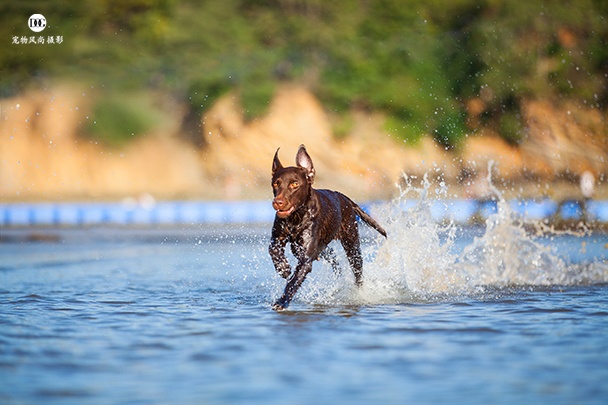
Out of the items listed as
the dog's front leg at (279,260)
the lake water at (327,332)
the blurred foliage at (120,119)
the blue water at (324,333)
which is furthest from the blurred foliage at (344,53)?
Result: the dog's front leg at (279,260)

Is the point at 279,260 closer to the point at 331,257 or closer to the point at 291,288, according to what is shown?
the point at 291,288

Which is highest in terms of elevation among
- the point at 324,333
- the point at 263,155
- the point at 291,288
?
the point at 263,155

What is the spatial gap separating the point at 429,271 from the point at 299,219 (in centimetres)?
252

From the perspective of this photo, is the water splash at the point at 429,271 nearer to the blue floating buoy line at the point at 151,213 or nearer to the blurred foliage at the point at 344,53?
the blue floating buoy line at the point at 151,213

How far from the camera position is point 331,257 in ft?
34.7

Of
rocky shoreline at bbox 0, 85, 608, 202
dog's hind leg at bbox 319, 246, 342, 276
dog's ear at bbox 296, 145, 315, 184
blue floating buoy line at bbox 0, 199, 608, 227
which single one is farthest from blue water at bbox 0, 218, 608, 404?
rocky shoreline at bbox 0, 85, 608, 202

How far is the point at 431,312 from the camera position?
9.16 meters

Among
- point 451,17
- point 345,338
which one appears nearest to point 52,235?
point 345,338

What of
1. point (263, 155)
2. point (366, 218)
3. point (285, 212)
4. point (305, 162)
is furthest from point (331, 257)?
point (263, 155)

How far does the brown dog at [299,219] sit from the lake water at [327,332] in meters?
0.42

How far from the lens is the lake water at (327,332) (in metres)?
6.02

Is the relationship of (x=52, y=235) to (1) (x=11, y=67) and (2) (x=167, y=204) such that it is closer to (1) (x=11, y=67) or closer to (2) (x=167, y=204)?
(2) (x=167, y=204)

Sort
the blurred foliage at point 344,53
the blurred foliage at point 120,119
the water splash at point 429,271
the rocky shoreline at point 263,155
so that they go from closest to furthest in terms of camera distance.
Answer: the water splash at point 429,271
the rocky shoreline at point 263,155
the blurred foliage at point 344,53
the blurred foliage at point 120,119

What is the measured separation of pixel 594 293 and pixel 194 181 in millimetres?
31466
